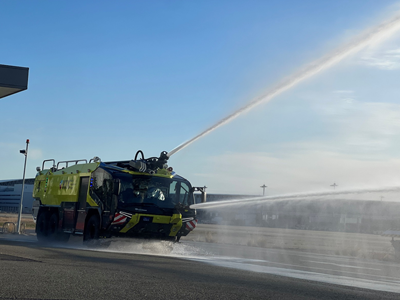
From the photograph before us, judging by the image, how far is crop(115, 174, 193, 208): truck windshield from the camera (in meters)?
17.2

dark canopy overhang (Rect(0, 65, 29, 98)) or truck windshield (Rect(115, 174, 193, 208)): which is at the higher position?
dark canopy overhang (Rect(0, 65, 29, 98))

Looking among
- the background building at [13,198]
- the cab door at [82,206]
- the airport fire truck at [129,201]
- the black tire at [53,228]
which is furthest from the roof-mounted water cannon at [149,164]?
the background building at [13,198]

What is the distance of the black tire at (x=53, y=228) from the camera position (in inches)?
829

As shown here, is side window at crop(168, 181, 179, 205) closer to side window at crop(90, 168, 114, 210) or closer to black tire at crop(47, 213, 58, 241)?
side window at crop(90, 168, 114, 210)

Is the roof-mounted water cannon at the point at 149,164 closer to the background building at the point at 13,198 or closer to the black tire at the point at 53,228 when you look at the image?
the black tire at the point at 53,228

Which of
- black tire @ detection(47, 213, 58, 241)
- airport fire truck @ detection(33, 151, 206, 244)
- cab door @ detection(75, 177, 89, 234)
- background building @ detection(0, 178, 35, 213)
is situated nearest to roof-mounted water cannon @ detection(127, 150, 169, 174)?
airport fire truck @ detection(33, 151, 206, 244)

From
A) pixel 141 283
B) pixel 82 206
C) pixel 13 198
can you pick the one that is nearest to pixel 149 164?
pixel 82 206

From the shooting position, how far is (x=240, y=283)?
10086 millimetres

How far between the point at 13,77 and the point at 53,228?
6.37 m

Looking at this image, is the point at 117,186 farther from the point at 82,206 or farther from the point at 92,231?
the point at 82,206

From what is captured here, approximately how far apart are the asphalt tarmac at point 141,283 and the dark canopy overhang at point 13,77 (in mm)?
8677

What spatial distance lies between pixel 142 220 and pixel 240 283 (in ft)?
24.8

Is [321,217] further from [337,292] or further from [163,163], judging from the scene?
[337,292]

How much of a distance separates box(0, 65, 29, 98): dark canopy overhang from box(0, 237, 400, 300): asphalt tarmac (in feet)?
28.5
